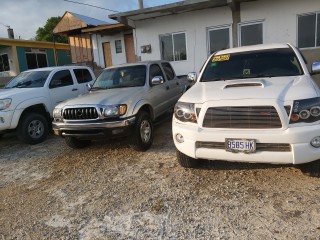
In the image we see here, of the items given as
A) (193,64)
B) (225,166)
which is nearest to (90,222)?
(225,166)

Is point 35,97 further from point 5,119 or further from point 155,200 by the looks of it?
point 155,200

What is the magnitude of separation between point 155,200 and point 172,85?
13.5 ft

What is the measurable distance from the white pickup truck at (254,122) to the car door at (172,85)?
8.88 feet

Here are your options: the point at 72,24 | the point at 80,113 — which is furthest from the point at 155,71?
the point at 72,24

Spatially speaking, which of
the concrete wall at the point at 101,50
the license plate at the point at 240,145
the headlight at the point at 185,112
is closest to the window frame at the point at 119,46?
the concrete wall at the point at 101,50

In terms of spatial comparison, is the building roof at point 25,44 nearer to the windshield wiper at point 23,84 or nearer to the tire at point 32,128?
the windshield wiper at point 23,84

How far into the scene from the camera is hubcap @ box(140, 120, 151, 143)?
549cm

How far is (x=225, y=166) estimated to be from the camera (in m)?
4.44

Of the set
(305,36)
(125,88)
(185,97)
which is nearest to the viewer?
(185,97)

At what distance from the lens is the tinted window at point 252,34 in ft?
35.7

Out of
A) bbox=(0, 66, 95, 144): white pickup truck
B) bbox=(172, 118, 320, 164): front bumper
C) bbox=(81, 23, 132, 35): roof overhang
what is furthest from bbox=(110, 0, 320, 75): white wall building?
bbox=(172, 118, 320, 164): front bumper

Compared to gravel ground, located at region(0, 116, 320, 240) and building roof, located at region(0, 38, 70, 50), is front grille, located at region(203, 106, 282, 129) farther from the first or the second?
building roof, located at region(0, 38, 70, 50)

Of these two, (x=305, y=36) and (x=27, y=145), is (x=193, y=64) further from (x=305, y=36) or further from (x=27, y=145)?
(x=27, y=145)

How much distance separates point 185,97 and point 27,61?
22.2 m
